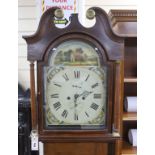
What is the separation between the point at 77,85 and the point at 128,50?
0.98m

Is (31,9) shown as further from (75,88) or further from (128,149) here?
(128,149)

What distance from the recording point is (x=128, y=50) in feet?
6.64

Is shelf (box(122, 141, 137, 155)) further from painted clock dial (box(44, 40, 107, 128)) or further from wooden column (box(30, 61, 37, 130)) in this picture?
wooden column (box(30, 61, 37, 130))

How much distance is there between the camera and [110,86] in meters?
1.20

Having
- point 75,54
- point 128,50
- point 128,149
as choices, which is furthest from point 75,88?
point 128,50

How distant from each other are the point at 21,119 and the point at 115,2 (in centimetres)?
135

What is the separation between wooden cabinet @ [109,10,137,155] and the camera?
5.25ft

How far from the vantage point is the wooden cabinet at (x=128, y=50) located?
160 cm

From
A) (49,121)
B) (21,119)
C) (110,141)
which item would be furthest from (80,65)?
(21,119)

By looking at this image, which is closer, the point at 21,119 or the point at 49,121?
the point at 49,121

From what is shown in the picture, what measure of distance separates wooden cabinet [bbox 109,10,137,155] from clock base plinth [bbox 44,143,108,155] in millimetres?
467

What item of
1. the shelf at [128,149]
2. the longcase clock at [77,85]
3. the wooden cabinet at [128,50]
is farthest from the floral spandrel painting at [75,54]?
the shelf at [128,149]

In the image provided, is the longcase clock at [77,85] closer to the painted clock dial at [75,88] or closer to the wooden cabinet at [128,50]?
the painted clock dial at [75,88]
